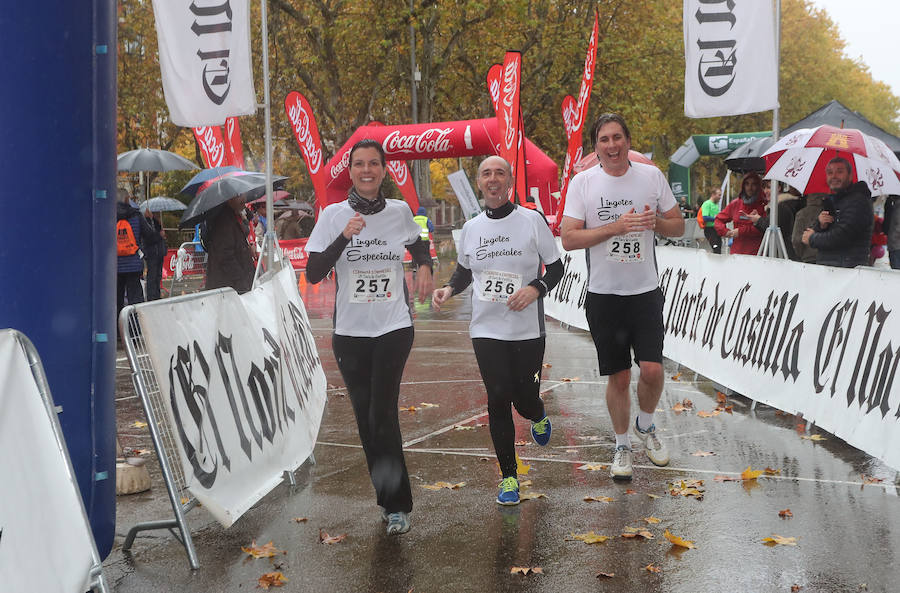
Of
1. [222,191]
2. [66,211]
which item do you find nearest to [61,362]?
[66,211]

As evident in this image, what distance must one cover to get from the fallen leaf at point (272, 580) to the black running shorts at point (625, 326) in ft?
8.36

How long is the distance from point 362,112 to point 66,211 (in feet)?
104

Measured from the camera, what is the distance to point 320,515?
18.6ft

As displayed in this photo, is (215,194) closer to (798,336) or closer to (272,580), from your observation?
(798,336)

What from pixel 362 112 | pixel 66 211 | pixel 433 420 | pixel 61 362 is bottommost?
pixel 433 420

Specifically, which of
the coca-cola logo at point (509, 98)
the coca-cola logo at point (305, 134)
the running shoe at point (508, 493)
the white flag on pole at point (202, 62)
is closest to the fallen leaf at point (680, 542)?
the running shoe at point (508, 493)

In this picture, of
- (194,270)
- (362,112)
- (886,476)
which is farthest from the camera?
(362,112)

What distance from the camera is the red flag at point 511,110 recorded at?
1853cm

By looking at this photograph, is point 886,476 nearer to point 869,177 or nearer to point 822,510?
point 822,510

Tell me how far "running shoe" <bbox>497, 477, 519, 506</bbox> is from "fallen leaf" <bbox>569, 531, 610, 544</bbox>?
594 mm

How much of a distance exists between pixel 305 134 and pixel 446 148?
363 cm

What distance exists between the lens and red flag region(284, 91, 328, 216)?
2178cm

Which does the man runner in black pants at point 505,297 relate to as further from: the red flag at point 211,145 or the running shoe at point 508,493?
the red flag at point 211,145

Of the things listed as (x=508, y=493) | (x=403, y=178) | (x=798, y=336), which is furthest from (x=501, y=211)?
(x=403, y=178)
